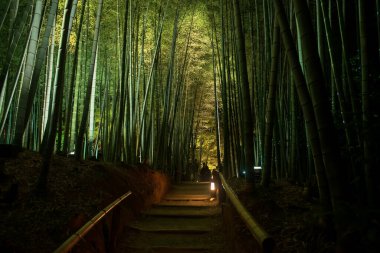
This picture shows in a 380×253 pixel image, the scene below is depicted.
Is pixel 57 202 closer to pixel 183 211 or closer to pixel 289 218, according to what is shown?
pixel 289 218

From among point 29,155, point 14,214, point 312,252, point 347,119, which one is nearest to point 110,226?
point 14,214

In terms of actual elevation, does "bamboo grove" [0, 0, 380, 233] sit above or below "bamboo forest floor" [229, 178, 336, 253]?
above

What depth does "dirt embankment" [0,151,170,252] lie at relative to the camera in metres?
2.53

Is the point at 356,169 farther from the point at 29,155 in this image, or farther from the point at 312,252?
the point at 29,155

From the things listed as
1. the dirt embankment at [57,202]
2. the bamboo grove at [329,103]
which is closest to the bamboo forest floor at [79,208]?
the dirt embankment at [57,202]

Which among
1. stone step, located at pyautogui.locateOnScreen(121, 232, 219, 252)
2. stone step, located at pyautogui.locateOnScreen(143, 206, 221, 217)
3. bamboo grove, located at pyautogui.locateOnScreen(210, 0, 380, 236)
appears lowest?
stone step, located at pyautogui.locateOnScreen(121, 232, 219, 252)

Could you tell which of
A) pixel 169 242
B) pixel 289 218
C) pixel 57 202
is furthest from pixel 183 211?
pixel 289 218

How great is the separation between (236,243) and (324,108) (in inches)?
66.6

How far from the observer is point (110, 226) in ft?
11.0

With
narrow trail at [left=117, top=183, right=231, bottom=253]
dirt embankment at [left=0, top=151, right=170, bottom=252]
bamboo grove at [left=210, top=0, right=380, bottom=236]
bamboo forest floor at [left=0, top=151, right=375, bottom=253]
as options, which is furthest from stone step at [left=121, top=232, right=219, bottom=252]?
bamboo grove at [left=210, top=0, right=380, bottom=236]

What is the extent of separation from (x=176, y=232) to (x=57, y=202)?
5.06 ft

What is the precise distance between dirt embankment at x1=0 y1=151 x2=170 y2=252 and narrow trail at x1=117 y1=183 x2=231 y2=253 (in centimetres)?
22

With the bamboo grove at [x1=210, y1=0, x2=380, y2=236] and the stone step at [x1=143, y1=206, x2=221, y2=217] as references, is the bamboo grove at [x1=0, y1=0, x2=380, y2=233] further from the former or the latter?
the stone step at [x1=143, y1=206, x2=221, y2=217]

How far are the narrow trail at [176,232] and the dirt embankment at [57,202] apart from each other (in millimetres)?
222
